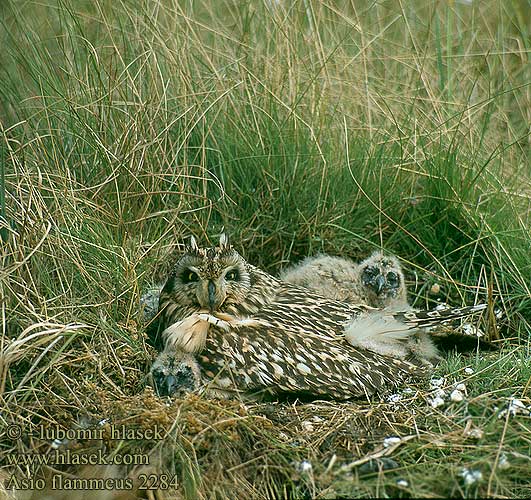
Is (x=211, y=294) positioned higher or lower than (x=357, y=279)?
higher

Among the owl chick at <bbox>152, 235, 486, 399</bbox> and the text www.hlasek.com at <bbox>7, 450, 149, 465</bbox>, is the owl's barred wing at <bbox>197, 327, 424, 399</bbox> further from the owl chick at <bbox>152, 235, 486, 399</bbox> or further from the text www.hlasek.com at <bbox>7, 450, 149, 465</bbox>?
the text www.hlasek.com at <bbox>7, 450, 149, 465</bbox>

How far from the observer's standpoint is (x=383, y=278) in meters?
4.90

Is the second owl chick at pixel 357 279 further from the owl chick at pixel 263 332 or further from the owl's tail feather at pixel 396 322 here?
the owl chick at pixel 263 332

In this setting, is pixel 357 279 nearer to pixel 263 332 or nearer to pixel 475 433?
pixel 263 332

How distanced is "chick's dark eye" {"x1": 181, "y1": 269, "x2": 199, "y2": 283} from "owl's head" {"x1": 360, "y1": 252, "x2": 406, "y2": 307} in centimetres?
118

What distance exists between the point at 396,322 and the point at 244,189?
51.7 inches

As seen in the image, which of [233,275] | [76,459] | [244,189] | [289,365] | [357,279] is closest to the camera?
[76,459]

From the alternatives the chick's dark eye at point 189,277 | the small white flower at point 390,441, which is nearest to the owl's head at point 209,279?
the chick's dark eye at point 189,277

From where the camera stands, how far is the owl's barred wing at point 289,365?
3.94 meters

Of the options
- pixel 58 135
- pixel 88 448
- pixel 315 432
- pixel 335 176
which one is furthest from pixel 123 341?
pixel 335 176

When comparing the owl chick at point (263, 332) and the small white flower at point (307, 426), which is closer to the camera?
the small white flower at point (307, 426)

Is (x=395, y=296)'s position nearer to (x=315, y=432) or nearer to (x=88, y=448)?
(x=315, y=432)

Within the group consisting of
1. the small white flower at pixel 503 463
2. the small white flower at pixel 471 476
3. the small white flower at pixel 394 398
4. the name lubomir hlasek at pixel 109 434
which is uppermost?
the name lubomir hlasek at pixel 109 434

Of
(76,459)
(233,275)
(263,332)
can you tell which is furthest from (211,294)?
(76,459)
